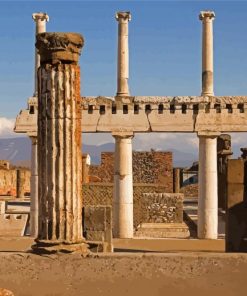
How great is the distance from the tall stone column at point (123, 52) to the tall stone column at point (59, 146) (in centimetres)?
769

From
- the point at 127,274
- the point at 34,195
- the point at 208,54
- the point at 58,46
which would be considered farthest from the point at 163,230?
the point at 58,46

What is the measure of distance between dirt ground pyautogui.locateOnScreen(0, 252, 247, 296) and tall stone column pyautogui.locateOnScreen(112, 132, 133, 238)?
821 cm

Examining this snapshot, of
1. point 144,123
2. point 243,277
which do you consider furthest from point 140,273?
point 144,123

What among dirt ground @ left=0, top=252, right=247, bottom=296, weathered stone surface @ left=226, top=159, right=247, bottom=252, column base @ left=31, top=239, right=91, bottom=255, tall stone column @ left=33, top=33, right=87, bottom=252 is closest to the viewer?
dirt ground @ left=0, top=252, right=247, bottom=296

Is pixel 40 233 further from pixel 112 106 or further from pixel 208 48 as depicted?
pixel 208 48

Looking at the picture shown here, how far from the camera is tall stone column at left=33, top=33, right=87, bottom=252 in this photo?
8.59 meters

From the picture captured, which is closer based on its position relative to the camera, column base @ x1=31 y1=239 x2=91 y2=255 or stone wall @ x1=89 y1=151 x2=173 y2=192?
column base @ x1=31 y1=239 x2=91 y2=255

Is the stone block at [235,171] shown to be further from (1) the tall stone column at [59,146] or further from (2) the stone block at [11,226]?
(2) the stone block at [11,226]

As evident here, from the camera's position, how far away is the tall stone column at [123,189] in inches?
652

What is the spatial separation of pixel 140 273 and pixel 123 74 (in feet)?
30.3

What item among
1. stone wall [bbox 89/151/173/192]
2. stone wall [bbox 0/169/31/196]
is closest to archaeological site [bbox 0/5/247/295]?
stone wall [bbox 89/151/173/192]

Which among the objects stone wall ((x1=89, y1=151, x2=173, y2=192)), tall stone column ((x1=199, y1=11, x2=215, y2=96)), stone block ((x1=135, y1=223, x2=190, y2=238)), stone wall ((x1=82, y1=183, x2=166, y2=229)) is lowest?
stone block ((x1=135, y1=223, x2=190, y2=238))

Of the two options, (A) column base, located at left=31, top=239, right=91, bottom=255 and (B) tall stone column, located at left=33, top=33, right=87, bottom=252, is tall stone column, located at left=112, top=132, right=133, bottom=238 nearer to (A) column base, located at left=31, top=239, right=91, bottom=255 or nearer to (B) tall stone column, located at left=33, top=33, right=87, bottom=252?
(B) tall stone column, located at left=33, top=33, right=87, bottom=252

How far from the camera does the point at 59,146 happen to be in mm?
8641
